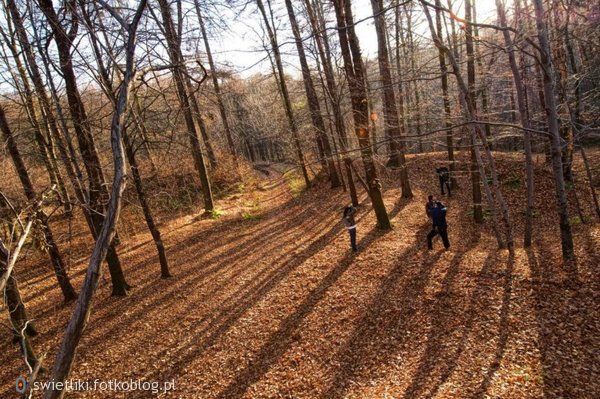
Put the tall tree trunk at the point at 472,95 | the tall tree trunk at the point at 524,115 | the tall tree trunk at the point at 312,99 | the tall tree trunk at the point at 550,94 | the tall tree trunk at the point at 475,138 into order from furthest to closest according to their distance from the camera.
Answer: the tall tree trunk at the point at 312,99 → the tall tree trunk at the point at 472,95 → the tall tree trunk at the point at 524,115 → the tall tree trunk at the point at 475,138 → the tall tree trunk at the point at 550,94

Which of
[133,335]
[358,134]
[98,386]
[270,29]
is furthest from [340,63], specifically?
[98,386]

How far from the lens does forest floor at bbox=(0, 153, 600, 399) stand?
17.6 feet

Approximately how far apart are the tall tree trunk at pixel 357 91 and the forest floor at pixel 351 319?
1436 mm

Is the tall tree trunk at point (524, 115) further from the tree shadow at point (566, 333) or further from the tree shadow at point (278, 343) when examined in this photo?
the tree shadow at point (278, 343)

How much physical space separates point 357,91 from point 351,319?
7.13 metres

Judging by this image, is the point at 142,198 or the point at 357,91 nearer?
the point at 142,198

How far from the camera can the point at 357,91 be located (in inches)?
432

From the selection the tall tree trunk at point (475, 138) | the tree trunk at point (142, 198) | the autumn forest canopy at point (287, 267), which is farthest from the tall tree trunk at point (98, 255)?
the tall tree trunk at point (475, 138)

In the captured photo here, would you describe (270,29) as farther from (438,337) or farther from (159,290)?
(438,337)

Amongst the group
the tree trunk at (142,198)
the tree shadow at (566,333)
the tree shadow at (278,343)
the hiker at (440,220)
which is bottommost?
the tree shadow at (566,333)

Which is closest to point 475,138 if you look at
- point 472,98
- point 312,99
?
point 472,98

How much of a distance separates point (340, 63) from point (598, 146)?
71.8ft

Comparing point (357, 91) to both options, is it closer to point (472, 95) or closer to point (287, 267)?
point (472, 95)

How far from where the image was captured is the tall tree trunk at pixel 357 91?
397 inches
